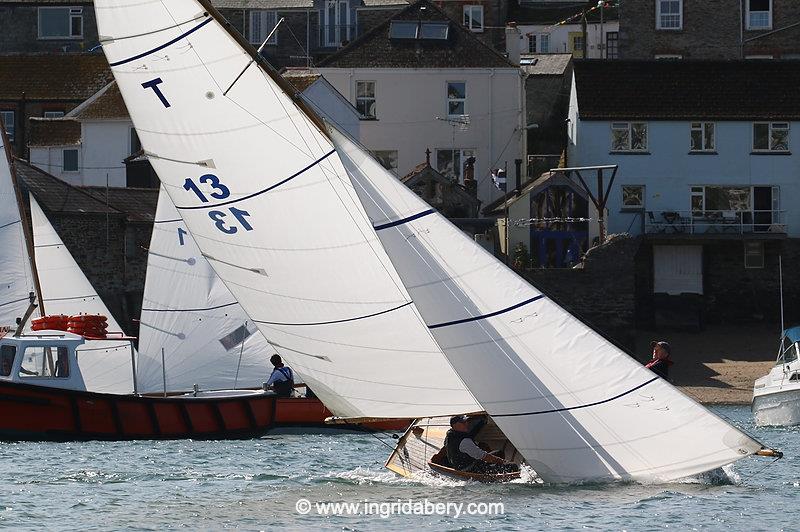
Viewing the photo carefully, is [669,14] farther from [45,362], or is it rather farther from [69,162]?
[45,362]

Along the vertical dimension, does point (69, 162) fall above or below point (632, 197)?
above

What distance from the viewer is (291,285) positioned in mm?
22094

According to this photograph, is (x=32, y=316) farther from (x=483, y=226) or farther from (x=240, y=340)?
(x=483, y=226)

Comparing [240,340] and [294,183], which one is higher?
[294,183]

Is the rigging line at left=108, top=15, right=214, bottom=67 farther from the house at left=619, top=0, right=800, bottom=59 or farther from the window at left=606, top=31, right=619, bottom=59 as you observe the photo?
the window at left=606, top=31, right=619, bottom=59

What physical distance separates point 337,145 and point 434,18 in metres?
41.8

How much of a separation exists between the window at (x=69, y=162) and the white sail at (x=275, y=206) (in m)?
40.7

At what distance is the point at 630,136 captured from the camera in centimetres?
5834

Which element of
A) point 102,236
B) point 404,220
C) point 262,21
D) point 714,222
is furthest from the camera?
point 262,21

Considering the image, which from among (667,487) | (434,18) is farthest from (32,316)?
(434,18)

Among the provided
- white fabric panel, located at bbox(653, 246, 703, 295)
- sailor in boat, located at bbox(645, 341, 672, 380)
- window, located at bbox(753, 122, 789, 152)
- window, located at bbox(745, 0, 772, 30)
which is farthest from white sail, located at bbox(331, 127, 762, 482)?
window, located at bbox(745, 0, 772, 30)

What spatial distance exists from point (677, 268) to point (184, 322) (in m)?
28.3

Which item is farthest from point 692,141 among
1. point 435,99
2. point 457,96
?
point 435,99

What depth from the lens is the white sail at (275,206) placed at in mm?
21500
